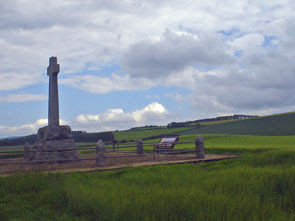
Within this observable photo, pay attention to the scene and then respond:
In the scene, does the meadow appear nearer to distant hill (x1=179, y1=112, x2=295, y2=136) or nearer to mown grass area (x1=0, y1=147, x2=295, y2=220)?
mown grass area (x1=0, y1=147, x2=295, y2=220)

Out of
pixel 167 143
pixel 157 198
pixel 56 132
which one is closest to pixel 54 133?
pixel 56 132

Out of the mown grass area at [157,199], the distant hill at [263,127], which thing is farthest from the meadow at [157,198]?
the distant hill at [263,127]

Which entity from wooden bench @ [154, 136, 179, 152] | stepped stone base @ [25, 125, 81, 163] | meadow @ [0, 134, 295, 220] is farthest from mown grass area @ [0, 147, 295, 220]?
wooden bench @ [154, 136, 179, 152]

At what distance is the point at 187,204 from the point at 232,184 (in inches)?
97.1

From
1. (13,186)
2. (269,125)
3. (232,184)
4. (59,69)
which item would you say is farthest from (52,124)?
(269,125)

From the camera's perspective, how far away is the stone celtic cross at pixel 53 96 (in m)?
17.6

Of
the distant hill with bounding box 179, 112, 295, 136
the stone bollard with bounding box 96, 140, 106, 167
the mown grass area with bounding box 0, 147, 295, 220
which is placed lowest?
the mown grass area with bounding box 0, 147, 295, 220

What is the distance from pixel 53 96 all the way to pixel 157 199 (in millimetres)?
12757

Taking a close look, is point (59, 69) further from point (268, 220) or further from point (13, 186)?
point (268, 220)

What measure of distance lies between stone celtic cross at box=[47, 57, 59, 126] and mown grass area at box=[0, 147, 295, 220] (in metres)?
7.86

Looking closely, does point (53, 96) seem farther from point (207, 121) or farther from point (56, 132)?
point (207, 121)

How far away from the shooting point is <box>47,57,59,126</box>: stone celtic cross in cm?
1761

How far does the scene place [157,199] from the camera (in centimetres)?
647

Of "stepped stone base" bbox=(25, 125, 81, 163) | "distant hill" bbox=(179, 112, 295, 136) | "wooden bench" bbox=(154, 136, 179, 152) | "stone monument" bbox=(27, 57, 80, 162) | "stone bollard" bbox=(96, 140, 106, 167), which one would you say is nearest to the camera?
"stone bollard" bbox=(96, 140, 106, 167)
